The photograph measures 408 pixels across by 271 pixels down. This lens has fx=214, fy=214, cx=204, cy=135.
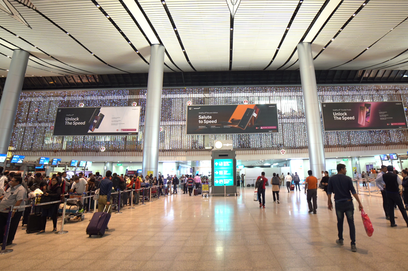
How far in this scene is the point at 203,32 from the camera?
14.8 meters

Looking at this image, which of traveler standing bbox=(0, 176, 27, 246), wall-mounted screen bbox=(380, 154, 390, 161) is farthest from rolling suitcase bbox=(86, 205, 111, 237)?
wall-mounted screen bbox=(380, 154, 390, 161)

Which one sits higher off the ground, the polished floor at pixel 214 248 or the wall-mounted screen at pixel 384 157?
the wall-mounted screen at pixel 384 157

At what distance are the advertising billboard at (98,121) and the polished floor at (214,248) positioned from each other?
1159 centimetres

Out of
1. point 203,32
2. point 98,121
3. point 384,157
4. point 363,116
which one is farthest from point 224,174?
point 384,157

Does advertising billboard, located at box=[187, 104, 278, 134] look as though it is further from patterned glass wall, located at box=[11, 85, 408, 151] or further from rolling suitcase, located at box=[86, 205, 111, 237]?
rolling suitcase, located at box=[86, 205, 111, 237]

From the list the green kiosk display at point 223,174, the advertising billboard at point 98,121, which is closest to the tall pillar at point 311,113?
the green kiosk display at point 223,174

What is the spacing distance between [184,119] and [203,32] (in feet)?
36.3

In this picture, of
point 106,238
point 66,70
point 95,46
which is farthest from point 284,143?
point 66,70

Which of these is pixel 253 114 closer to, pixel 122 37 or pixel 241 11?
pixel 241 11

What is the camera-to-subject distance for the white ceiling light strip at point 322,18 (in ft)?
40.5

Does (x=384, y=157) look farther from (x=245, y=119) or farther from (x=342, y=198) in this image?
(x=342, y=198)

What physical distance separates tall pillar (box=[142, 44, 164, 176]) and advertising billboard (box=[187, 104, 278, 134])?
2.65 metres

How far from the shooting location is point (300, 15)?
A: 43.4ft

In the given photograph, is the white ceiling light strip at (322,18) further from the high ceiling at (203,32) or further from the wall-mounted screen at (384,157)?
the wall-mounted screen at (384,157)
